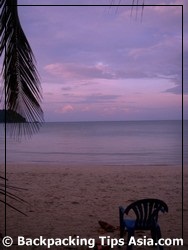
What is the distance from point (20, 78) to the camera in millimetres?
2531

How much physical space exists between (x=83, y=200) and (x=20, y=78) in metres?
5.33

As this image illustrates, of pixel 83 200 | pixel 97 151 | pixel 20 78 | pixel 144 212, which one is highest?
pixel 20 78

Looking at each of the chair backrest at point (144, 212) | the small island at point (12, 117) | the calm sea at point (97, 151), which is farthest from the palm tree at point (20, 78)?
the calm sea at point (97, 151)

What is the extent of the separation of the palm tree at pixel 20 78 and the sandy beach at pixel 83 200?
97.1 inches

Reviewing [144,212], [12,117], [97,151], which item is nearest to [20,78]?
[12,117]

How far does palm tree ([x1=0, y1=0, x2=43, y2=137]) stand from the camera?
8.24 feet

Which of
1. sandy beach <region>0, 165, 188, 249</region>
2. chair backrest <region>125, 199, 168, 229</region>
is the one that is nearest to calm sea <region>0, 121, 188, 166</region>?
sandy beach <region>0, 165, 188, 249</region>

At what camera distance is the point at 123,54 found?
24.6ft

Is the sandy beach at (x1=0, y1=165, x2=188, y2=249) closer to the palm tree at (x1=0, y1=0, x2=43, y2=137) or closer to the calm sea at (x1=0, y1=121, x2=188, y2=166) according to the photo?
the palm tree at (x1=0, y1=0, x2=43, y2=137)

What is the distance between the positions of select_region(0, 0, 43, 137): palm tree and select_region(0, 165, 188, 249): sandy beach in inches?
97.1

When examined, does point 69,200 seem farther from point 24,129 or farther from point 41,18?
point 24,129

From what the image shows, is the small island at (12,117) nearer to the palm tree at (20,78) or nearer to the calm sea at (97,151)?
the palm tree at (20,78)

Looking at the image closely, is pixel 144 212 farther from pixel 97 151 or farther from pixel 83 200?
pixel 97 151

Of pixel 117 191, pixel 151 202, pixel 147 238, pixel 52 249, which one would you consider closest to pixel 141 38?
pixel 151 202
